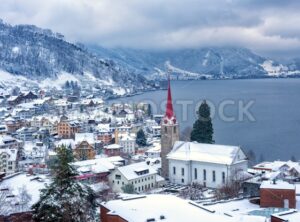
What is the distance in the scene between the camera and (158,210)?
11.8 m

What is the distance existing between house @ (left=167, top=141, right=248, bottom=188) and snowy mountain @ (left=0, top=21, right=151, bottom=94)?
307 ft

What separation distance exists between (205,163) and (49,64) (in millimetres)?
110800

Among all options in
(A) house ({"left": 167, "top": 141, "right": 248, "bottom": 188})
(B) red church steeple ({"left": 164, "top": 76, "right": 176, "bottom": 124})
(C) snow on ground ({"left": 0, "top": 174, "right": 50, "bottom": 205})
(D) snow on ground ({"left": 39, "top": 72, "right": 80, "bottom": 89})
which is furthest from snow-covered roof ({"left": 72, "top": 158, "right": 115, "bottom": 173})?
(D) snow on ground ({"left": 39, "top": 72, "right": 80, "bottom": 89})

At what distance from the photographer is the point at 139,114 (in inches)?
2616

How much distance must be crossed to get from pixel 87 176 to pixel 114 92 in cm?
9662

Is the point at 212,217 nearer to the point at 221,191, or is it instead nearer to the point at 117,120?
the point at 221,191

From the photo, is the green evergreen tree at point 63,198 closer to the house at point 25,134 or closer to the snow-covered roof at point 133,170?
the snow-covered roof at point 133,170

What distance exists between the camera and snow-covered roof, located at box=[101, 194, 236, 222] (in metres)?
11.3

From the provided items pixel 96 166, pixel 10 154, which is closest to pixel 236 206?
pixel 96 166

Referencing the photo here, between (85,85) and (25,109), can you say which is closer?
(25,109)

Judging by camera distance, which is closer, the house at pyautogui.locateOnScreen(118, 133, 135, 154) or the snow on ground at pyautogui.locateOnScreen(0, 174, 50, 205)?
the snow on ground at pyautogui.locateOnScreen(0, 174, 50, 205)

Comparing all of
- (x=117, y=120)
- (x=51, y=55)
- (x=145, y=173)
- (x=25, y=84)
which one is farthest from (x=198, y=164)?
(x=51, y=55)

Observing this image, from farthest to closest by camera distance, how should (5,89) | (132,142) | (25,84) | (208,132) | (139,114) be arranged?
(25,84) → (5,89) → (139,114) → (132,142) → (208,132)

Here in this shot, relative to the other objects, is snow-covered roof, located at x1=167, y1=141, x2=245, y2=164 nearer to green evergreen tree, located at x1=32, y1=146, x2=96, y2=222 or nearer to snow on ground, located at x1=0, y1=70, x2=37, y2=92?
green evergreen tree, located at x1=32, y1=146, x2=96, y2=222
